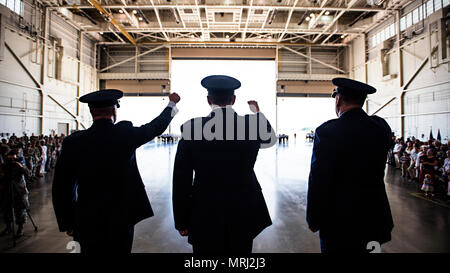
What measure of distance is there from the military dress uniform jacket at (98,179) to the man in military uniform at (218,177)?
44 cm

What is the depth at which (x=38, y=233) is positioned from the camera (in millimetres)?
3385

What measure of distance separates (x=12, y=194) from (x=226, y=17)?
698 inches

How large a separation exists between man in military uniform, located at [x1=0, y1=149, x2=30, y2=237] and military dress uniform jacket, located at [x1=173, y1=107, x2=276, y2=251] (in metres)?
3.60

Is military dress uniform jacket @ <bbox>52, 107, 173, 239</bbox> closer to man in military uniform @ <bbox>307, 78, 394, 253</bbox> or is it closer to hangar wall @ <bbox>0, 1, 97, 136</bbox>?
man in military uniform @ <bbox>307, 78, 394, 253</bbox>

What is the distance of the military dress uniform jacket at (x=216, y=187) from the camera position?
55.6 inches

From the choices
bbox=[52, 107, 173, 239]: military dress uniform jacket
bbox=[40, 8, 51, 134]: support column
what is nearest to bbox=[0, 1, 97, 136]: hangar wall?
bbox=[40, 8, 51, 134]: support column

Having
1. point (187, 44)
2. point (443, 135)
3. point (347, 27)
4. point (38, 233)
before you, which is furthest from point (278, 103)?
point (38, 233)

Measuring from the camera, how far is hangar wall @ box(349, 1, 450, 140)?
1088cm

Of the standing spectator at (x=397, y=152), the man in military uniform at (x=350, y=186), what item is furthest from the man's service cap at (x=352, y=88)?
the standing spectator at (x=397, y=152)

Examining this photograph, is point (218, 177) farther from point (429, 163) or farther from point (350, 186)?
point (429, 163)

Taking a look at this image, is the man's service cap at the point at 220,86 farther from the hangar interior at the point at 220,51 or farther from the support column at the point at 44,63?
the support column at the point at 44,63

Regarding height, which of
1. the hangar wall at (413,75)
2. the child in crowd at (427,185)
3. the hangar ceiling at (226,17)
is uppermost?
the hangar ceiling at (226,17)

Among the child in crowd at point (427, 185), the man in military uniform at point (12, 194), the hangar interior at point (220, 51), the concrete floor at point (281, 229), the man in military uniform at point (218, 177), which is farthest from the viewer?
the hangar interior at point (220, 51)

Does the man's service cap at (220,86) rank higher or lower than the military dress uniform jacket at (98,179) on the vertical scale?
higher
